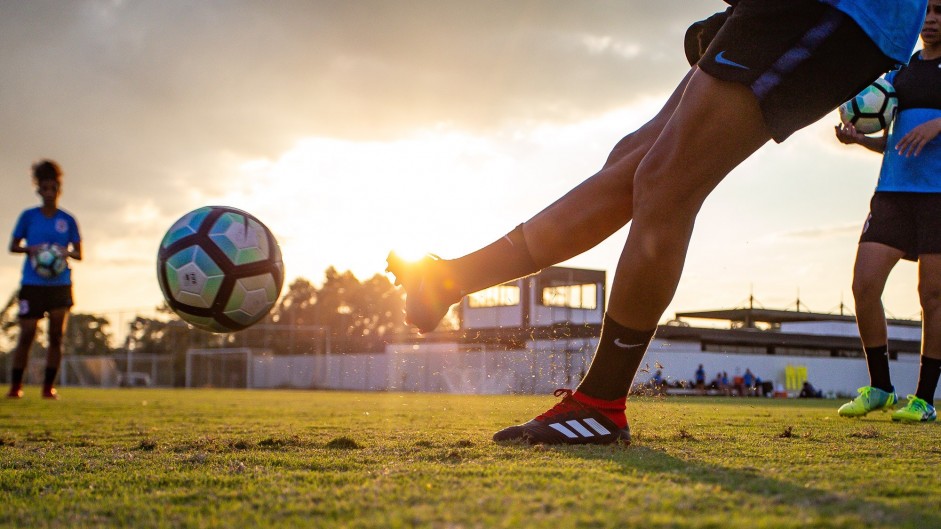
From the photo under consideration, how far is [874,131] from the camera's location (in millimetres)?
5152

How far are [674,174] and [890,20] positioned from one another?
0.77 m

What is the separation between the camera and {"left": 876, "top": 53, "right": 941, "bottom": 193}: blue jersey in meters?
4.95

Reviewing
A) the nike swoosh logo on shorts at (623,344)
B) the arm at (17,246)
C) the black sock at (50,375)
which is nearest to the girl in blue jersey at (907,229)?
the nike swoosh logo on shorts at (623,344)

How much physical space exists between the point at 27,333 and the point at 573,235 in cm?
789

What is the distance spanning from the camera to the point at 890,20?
Result: 2473 mm

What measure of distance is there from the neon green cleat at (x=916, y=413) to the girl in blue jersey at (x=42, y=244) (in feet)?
26.3

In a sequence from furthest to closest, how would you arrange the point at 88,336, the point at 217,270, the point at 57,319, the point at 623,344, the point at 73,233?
1. the point at 88,336
2. the point at 73,233
3. the point at 57,319
4. the point at 217,270
5. the point at 623,344

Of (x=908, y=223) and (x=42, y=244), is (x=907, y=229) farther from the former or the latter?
(x=42, y=244)

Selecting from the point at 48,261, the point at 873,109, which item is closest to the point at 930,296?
the point at 873,109

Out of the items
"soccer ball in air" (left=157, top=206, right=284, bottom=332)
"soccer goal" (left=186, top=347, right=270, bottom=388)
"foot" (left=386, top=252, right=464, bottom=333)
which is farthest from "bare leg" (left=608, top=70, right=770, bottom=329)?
"soccer goal" (left=186, top=347, right=270, bottom=388)

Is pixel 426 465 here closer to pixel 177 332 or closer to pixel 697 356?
pixel 697 356

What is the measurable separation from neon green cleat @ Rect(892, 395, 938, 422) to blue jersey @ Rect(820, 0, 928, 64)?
287cm

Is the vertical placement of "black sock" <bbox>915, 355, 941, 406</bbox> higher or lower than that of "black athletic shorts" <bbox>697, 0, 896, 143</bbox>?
lower

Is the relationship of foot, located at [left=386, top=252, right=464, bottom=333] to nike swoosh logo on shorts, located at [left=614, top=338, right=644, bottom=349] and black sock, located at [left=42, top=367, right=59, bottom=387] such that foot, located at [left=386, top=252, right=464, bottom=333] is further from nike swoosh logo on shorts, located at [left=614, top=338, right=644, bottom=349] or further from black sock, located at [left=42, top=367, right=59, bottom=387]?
black sock, located at [left=42, top=367, right=59, bottom=387]
